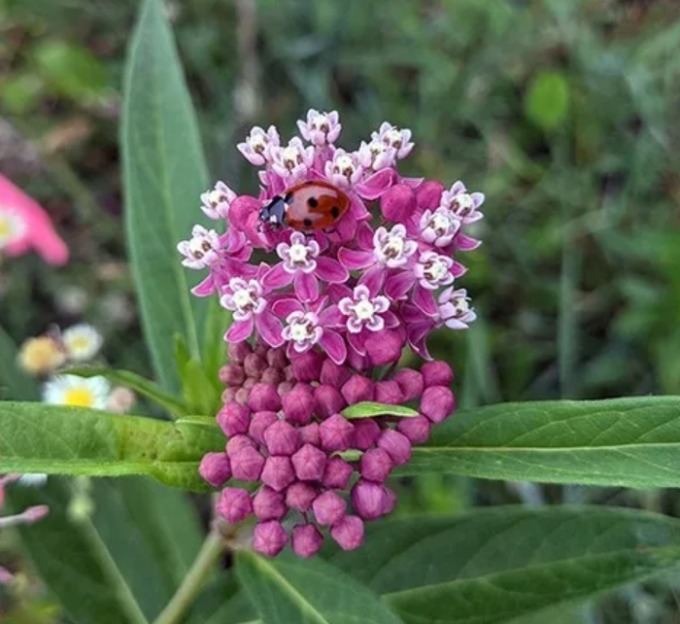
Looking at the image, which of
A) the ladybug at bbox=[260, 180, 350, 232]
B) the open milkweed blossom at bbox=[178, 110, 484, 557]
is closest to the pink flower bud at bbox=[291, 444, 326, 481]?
the open milkweed blossom at bbox=[178, 110, 484, 557]

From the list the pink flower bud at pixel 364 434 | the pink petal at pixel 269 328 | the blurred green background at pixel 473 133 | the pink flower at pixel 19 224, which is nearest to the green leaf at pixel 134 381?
the pink petal at pixel 269 328

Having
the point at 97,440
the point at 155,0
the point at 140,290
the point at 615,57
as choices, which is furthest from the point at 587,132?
the point at 97,440

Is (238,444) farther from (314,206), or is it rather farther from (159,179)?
(159,179)

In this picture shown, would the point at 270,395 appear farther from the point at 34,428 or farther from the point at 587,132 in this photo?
the point at 587,132

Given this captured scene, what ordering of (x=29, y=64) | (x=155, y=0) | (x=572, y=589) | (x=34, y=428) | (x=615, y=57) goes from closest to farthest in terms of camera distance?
(x=34, y=428) < (x=572, y=589) < (x=155, y=0) < (x=615, y=57) < (x=29, y=64)

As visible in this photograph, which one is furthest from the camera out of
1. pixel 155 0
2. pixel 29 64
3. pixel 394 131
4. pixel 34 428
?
pixel 29 64

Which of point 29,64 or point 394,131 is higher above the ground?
point 29,64

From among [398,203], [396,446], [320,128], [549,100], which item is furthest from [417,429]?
[549,100]
